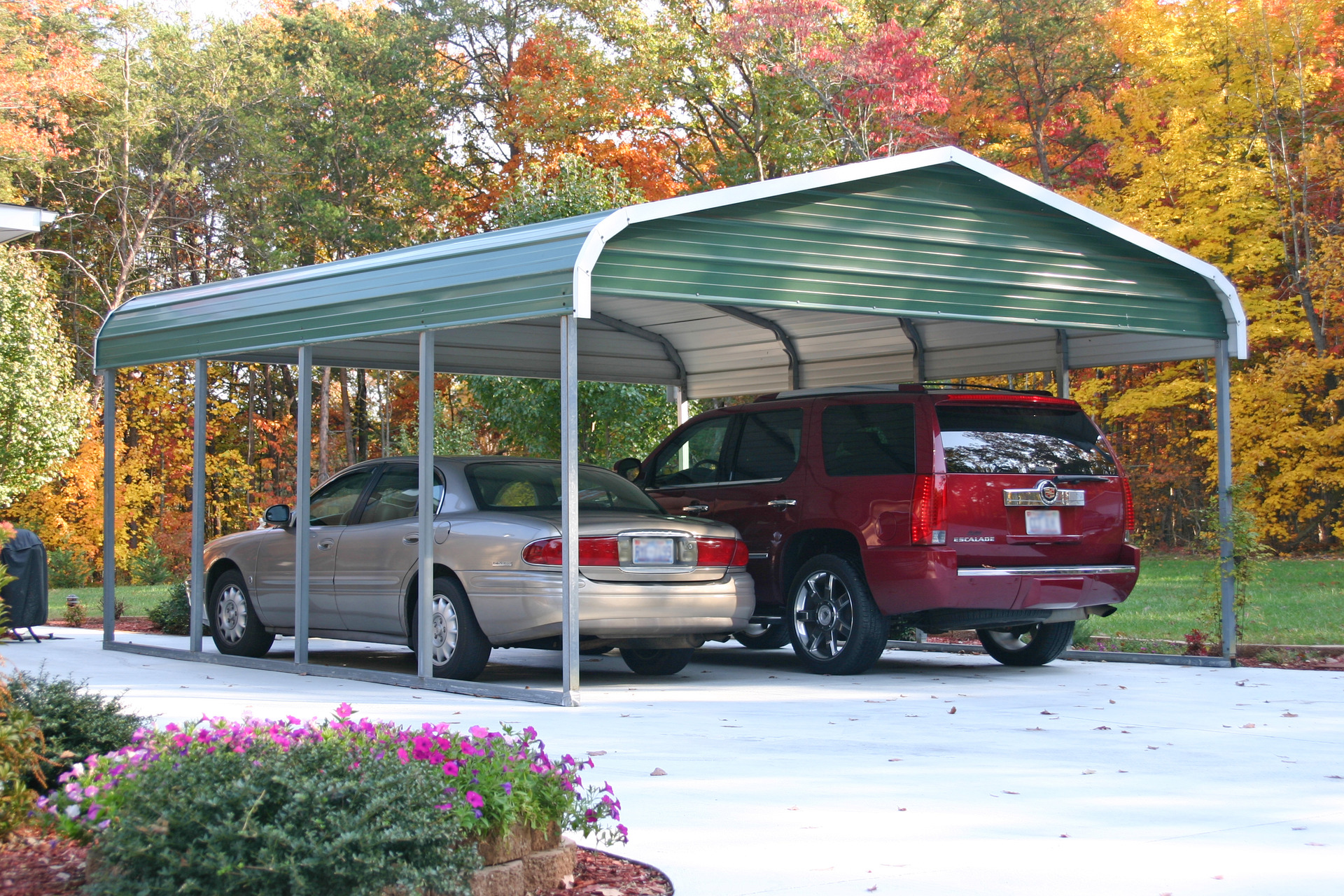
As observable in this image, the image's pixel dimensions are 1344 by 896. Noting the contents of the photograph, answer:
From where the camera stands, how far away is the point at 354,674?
426 inches

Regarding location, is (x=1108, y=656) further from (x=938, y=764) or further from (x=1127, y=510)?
(x=938, y=764)

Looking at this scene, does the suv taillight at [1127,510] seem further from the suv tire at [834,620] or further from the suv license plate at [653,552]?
the suv license plate at [653,552]

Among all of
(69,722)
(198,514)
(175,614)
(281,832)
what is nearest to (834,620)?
(198,514)

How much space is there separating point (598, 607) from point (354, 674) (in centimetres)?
235

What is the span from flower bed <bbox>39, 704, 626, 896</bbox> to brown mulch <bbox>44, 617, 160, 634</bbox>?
11.9m

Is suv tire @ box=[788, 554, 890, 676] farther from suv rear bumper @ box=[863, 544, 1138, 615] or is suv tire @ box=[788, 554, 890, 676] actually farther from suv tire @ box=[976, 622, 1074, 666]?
suv tire @ box=[976, 622, 1074, 666]

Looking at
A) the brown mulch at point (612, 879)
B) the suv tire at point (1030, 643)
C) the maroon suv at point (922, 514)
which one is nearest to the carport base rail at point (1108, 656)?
the suv tire at point (1030, 643)

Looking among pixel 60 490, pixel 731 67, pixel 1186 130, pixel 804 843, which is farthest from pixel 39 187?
pixel 804 843

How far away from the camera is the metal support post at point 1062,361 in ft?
43.1

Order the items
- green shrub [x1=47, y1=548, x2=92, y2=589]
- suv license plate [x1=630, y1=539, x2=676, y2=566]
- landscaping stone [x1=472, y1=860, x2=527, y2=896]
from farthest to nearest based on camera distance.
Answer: green shrub [x1=47, y1=548, x2=92, y2=589], suv license plate [x1=630, y1=539, x2=676, y2=566], landscaping stone [x1=472, y1=860, x2=527, y2=896]

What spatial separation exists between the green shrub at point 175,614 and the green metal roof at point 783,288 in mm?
2879

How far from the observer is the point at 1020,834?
5375mm

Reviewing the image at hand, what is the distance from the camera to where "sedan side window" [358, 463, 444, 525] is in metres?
10.8

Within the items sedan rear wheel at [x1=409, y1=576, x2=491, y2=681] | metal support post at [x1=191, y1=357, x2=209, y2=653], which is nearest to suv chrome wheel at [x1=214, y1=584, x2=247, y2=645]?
metal support post at [x1=191, y1=357, x2=209, y2=653]
